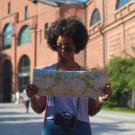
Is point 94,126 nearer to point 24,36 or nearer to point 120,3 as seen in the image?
point 120,3

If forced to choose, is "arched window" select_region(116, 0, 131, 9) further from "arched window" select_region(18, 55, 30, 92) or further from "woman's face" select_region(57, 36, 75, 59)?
"woman's face" select_region(57, 36, 75, 59)

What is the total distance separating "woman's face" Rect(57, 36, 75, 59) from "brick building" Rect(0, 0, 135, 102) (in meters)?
41.2

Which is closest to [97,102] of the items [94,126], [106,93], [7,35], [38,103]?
[106,93]

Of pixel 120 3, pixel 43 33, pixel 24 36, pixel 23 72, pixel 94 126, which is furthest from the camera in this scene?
pixel 24 36

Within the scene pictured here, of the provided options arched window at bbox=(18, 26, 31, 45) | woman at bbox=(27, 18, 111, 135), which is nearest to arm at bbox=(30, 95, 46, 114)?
woman at bbox=(27, 18, 111, 135)

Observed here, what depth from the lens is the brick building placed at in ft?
165

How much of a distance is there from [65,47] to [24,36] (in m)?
74.4


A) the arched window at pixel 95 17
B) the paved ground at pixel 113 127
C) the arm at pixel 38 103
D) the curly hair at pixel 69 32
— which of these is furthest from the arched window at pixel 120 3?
the arm at pixel 38 103

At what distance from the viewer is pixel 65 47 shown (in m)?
4.51

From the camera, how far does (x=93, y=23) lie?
6247 centimetres

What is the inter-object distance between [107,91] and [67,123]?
45 cm

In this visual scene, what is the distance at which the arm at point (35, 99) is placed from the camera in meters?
4.41

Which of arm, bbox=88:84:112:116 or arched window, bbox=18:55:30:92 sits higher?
arched window, bbox=18:55:30:92

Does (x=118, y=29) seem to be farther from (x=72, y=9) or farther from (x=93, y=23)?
(x=72, y=9)
